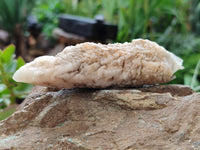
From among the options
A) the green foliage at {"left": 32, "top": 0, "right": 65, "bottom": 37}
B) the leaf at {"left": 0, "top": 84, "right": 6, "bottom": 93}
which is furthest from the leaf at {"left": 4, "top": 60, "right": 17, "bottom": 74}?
the green foliage at {"left": 32, "top": 0, "right": 65, "bottom": 37}

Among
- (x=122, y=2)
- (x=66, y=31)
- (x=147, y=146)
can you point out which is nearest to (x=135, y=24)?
(x=122, y=2)

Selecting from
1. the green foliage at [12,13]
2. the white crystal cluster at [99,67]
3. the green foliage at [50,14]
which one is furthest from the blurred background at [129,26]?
the white crystal cluster at [99,67]

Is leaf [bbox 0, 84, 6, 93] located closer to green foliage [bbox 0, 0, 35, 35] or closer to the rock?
the rock

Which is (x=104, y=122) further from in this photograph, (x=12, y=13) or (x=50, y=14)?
(x=50, y=14)

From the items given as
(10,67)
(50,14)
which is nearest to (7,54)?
(10,67)

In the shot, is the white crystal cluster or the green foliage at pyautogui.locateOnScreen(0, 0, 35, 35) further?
the green foliage at pyautogui.locateOnScreen(0, 0, 35, 35)

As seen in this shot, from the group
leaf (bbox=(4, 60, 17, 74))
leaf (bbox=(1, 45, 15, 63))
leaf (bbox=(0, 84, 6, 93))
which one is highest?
leaf (bbox=(1, 45, 15, 63))
